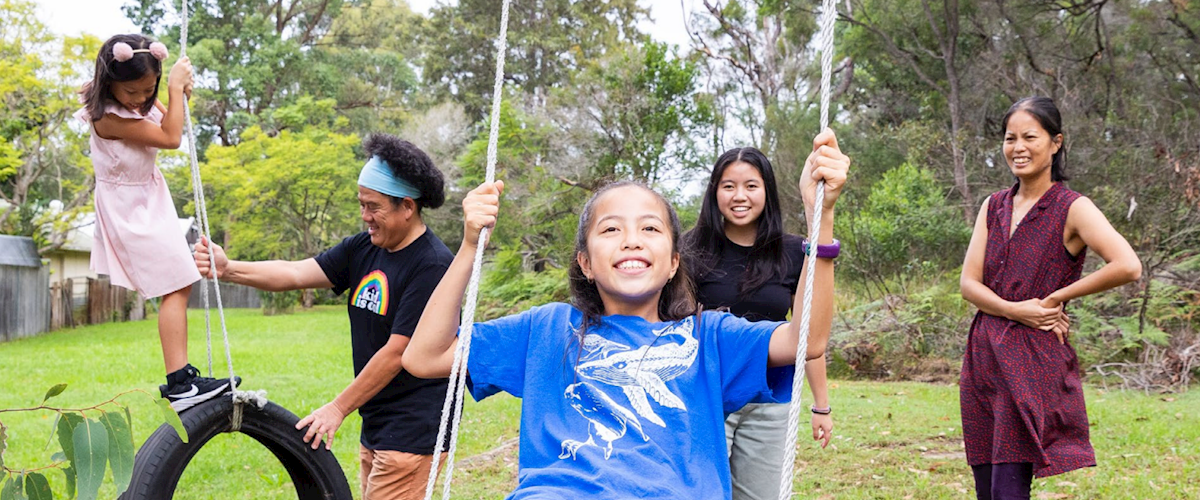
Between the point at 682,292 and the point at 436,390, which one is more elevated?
the point at 682,292

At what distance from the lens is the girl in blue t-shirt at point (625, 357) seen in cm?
200

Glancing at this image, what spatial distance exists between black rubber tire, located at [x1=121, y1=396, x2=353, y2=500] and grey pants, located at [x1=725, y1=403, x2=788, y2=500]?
4.47 feet

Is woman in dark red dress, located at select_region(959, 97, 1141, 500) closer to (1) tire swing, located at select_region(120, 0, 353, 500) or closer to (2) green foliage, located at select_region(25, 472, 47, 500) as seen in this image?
(1) tire swing, located at select_region(120, 0, 353, 500)

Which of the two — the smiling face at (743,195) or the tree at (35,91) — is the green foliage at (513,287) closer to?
the tree at (35,91)

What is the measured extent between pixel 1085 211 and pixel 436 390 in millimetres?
2089

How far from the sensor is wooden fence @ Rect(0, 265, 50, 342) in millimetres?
16438

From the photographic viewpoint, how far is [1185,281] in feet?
A: 28.6

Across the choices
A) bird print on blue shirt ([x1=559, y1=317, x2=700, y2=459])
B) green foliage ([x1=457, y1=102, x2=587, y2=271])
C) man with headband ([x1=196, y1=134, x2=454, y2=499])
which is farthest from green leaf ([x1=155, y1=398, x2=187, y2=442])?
green foliage ([x1=457, y1=102, x2=587, y2=271])

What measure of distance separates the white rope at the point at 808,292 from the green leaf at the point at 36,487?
1376 mm

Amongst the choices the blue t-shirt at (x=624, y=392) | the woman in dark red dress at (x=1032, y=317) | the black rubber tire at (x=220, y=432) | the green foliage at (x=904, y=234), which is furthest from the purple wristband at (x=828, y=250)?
the green foliage at (x=904, y=234)

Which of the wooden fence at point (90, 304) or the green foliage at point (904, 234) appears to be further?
the wooden fence at point (90, 304)

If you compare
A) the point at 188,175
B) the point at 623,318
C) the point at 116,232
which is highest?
the point at 188,175

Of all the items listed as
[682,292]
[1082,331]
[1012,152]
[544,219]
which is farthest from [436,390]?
[544,219]

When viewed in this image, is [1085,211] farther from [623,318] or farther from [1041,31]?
[1041,31]
